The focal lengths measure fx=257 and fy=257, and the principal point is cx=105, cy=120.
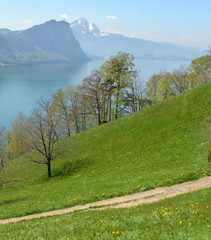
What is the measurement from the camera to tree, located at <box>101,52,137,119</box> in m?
59.8

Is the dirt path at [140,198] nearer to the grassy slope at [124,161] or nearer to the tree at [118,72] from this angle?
the grassy slope at [124,161]

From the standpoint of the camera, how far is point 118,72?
60.6m

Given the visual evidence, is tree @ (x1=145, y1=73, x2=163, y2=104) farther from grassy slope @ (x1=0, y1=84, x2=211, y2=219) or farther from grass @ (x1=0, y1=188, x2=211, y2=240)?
grass @ (x1=0, y1=188, x2=211, y2=240)

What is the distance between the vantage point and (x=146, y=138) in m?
37.3

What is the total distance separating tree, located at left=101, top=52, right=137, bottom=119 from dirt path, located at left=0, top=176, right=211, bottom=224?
3969 cm

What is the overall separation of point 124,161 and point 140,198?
13.4m

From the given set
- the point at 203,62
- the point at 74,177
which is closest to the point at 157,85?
the point at 203,62

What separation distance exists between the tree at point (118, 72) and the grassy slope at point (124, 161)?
16434mm

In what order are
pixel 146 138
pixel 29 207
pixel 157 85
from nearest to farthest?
pixel 29 207 < pixel 146 138 < pixel 157 85

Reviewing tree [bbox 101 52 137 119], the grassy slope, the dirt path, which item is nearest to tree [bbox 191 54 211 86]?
tree [bbox 101 52 137 119]

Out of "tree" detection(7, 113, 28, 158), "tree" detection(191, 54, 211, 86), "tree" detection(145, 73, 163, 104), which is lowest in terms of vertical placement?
"tree" detection(7, 113, 28, 158)

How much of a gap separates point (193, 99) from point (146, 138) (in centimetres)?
1074

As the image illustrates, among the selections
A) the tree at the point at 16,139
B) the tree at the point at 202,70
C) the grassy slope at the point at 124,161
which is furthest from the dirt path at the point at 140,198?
the tree at the point at 202,70

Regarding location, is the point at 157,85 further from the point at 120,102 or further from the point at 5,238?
the point at 5,238
